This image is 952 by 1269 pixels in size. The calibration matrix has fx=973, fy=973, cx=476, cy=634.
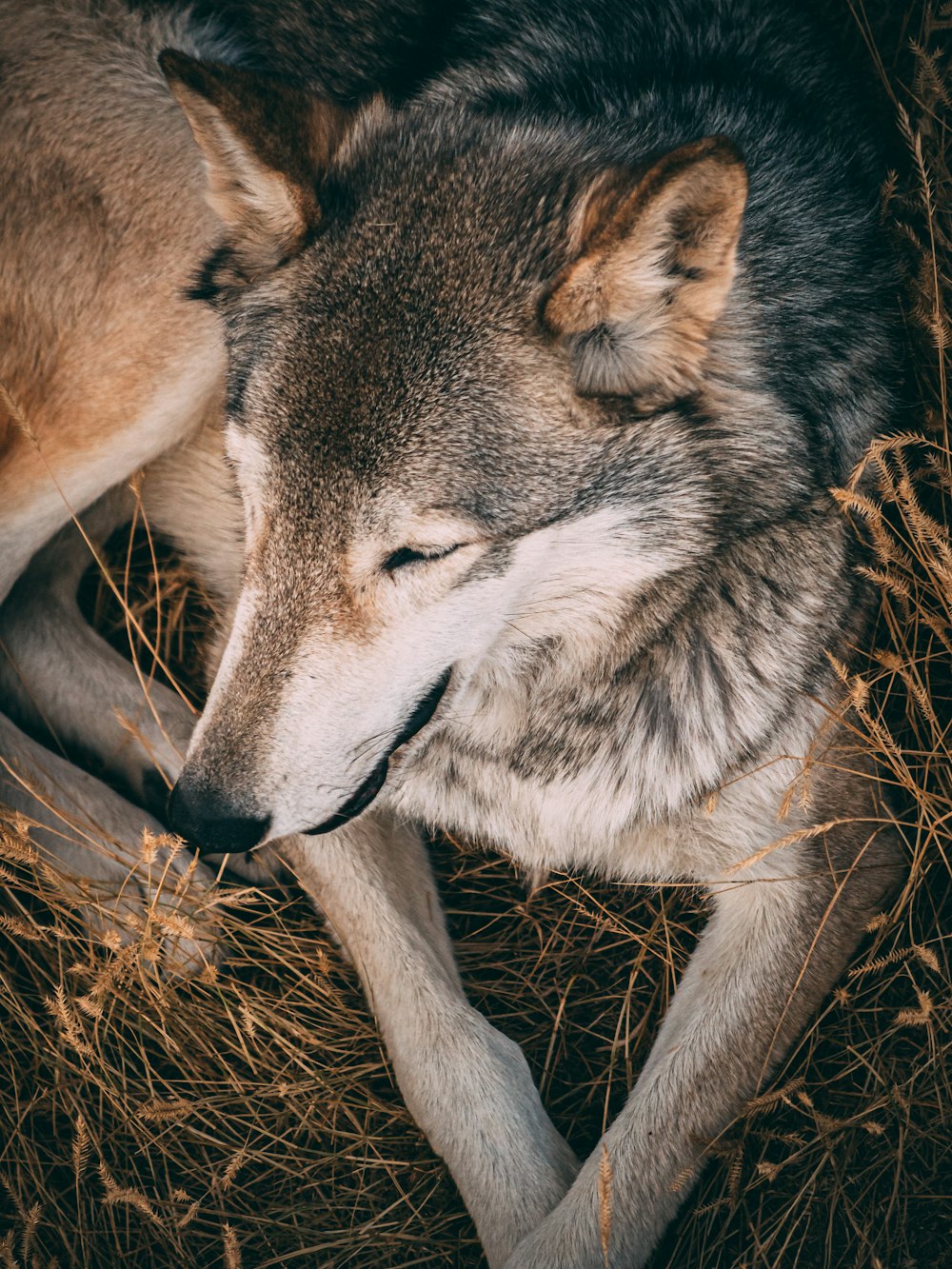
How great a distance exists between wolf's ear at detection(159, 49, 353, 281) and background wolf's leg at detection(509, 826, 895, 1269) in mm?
1847

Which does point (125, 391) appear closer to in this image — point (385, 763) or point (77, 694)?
point (77, 694)

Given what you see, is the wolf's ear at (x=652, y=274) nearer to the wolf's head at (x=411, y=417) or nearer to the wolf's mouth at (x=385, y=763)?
the wolf's head at (x=411, y=417)

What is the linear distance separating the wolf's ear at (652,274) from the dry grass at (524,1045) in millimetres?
609

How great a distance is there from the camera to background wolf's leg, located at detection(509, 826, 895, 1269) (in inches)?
84.8

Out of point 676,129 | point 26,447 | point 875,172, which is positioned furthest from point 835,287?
point 26,447

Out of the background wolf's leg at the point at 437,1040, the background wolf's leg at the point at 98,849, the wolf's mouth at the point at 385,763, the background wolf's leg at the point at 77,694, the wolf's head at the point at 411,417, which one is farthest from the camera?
the background wolf's leg at the point at 77,694

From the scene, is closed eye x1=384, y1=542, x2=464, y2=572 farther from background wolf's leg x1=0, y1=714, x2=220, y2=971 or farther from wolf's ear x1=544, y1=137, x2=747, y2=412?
background wolf's leg x1=0, y1=714, x2=220, y2=971

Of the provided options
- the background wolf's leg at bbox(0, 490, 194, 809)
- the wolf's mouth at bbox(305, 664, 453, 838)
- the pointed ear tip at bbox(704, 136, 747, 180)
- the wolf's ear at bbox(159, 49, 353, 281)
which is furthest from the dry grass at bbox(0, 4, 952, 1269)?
the wolf's ear at bbox(159, 49, 353, 281)

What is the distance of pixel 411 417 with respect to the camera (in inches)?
71.6

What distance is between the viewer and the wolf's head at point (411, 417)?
182cm

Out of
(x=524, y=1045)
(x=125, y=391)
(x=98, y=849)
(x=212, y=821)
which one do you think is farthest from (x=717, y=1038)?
(x=125, y=391)

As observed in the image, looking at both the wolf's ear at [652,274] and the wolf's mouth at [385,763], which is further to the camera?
the wolf's mouth at [385,763]

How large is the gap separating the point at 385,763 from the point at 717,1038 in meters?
1.04

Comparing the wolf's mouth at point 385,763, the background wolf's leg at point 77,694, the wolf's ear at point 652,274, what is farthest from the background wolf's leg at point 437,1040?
the wolf's ear at point 652,274
